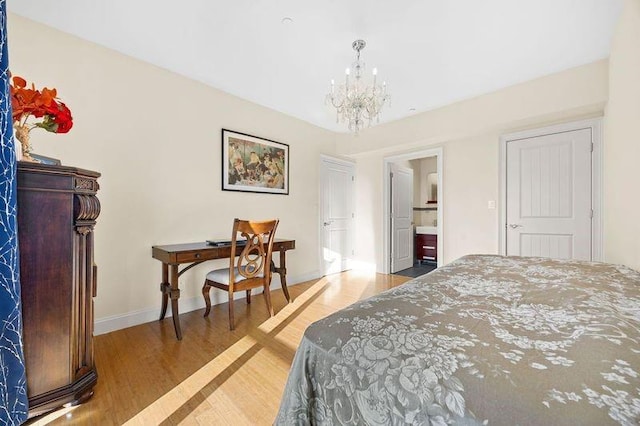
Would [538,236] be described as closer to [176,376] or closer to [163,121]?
[176,376]

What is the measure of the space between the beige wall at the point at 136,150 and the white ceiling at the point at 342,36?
0.61 ft

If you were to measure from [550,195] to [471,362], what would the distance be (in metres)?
3.46

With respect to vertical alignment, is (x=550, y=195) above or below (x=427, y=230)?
above

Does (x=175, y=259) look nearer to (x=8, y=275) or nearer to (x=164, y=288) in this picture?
(x=164, y=288)

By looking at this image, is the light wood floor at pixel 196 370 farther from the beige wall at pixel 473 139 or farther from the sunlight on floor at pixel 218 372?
the beige wall at pixel 473 139

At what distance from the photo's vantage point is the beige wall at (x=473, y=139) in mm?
2730

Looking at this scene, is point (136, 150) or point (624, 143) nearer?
point (624, 143)

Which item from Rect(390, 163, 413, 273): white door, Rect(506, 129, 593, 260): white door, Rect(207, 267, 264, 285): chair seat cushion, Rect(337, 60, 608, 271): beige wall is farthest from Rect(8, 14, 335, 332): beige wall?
Rect(506, 129, 593, 260): white door

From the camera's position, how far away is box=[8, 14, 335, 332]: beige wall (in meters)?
2.15

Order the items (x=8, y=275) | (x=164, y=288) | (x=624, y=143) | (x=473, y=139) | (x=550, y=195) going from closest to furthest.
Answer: (x=8, y=275), (x=624, y=143), (x=164, y=288), (x=550, y=195), (x=473, y=139)

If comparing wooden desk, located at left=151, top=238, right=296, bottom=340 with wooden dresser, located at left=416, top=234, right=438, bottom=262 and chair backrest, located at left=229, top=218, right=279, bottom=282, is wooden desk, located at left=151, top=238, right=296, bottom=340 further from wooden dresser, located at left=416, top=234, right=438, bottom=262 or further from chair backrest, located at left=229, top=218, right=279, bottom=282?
wooden dresser, located at left=416, top=234, right=438, bottom=262

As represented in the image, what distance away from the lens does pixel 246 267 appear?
264cm

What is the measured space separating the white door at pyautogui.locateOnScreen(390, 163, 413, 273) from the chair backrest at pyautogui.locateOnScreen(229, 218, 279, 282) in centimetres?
264

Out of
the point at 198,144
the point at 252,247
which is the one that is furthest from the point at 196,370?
the point at 198,144
